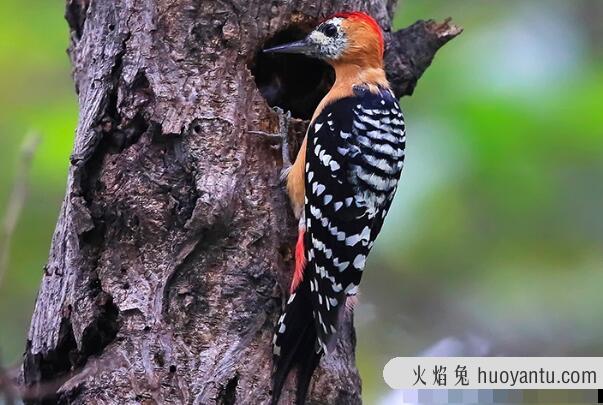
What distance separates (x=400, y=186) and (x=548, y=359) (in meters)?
1.47

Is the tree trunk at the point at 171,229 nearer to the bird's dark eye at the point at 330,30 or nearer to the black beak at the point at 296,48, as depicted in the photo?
the black beak at the point at 296,48

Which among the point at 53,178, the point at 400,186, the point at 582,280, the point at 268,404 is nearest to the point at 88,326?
the point at 268,404

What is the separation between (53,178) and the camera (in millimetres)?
4418

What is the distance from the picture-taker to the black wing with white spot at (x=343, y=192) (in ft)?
11.6

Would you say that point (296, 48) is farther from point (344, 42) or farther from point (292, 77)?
point (292, 77)

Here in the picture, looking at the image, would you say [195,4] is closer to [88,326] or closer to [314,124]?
[314,124]

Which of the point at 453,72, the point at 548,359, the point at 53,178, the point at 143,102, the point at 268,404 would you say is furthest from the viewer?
the point at 548,359

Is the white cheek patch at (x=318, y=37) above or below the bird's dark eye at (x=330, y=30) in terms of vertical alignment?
below

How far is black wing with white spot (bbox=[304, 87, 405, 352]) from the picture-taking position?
3533 millimetres

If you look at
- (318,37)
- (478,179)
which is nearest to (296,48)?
(318,37)

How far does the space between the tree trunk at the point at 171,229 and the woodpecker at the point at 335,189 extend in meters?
0.09

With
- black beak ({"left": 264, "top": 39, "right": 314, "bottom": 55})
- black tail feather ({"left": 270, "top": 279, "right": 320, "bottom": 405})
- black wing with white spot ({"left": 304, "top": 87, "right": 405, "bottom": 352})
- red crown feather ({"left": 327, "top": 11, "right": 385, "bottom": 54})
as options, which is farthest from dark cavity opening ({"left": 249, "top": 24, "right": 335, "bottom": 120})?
black tail feather ({"left": 270, "top": 279, "right": 320, "bottom": 405})

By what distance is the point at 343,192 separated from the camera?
3.73 meters

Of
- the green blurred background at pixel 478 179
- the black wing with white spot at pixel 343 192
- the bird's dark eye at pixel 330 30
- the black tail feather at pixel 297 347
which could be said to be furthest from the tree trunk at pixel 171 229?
the green blurred background at pixel 478 179
